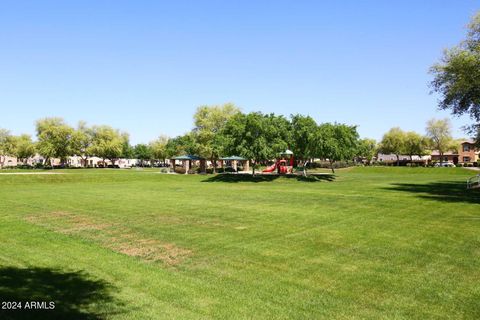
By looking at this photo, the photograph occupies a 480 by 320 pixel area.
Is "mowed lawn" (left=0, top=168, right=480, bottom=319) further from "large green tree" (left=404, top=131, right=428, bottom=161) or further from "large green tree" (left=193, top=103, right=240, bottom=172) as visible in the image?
"large green tree" (left=404, top=131, right=428, bottom=161)

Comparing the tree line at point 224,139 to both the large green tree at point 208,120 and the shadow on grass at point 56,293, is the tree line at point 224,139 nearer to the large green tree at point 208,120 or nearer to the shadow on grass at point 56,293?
the large green tree at point 208,120

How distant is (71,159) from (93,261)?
161586mm

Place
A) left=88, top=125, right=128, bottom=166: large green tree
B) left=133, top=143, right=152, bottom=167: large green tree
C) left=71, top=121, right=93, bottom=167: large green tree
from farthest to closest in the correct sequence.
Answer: left=133, top=143, right=152, bottom=167: large green tree, left=88, top=125, right=128, bottom=166: large green tree, left=71, top=121, right=93, bottom=167: large green tree

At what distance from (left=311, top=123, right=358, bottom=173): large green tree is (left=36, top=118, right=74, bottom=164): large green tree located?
70.9 meters

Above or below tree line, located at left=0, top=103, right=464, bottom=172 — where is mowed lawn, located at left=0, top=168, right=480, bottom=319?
below

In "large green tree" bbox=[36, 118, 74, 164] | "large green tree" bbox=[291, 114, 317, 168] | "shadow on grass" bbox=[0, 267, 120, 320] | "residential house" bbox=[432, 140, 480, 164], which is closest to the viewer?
"shadow on grass" bbox=[0, 267, 120, 320]

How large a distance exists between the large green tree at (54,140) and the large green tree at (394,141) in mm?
94108

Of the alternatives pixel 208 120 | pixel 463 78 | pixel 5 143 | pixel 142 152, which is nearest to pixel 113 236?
pixel 463 78

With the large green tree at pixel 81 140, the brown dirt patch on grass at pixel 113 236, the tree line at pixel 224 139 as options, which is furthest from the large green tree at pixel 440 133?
the brown dirt patch on grass at pixel 113 236

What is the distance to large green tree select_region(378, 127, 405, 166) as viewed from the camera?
401 feet

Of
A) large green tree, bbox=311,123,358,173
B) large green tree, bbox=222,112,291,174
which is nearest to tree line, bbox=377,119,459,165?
large green tree, bbox=311,123,358,173

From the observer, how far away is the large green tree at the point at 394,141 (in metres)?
122

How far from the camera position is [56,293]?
8.22 m

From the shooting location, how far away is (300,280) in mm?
9766
